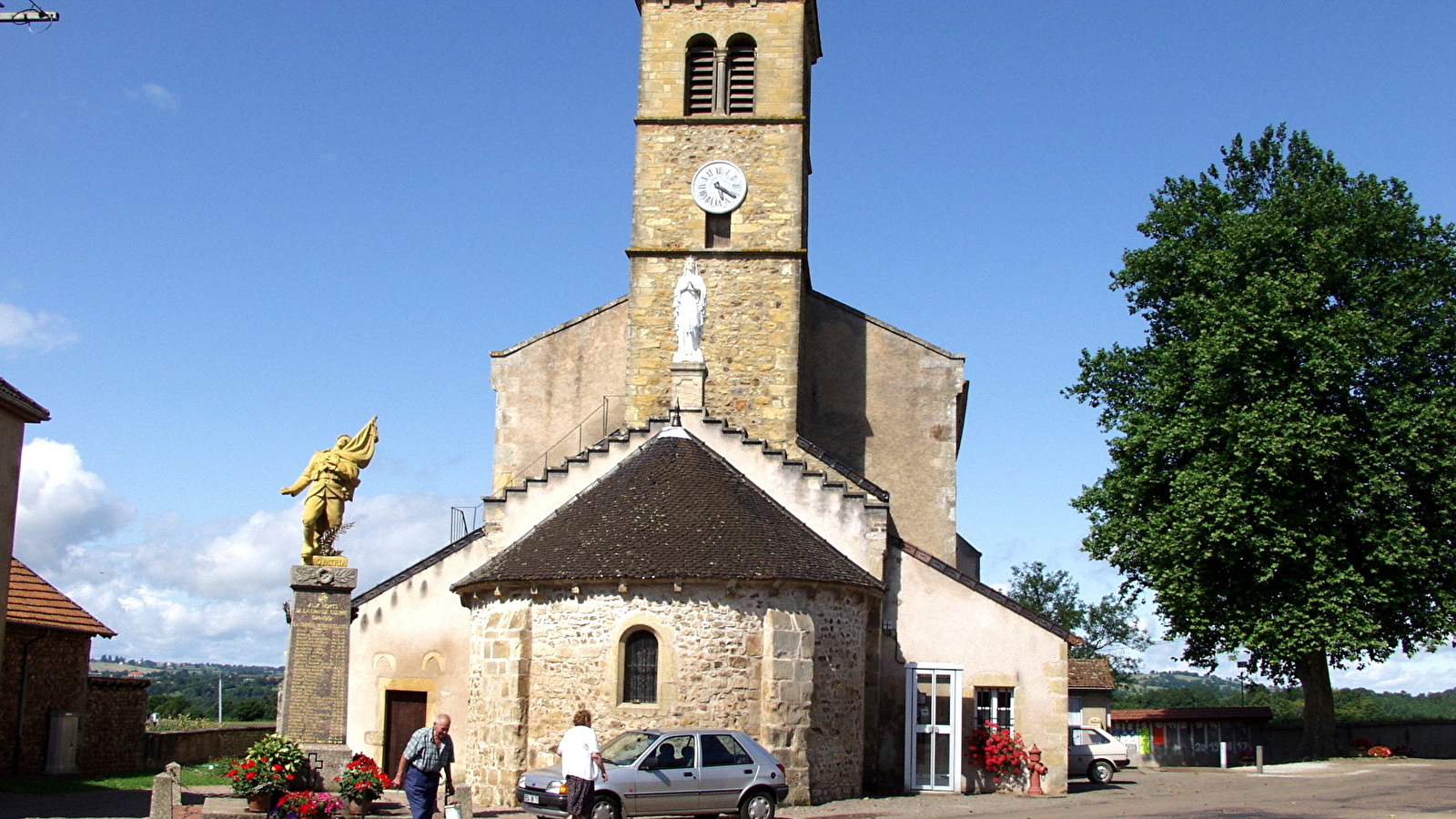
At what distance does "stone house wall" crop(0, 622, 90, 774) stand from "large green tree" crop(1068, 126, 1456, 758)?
20730 mm

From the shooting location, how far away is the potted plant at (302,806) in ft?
48.1

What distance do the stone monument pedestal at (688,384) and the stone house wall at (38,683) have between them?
39.9 ft

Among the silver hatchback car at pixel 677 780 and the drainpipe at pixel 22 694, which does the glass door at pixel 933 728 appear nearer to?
the silver hatchback car at pixel 677 780

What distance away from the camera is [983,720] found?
74.5 ft

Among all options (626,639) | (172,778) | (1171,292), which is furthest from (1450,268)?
(172,778)

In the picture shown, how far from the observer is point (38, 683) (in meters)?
24.7

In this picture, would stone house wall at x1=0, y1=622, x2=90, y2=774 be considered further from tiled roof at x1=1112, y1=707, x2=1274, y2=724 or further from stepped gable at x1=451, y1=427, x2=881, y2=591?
tiled roof at x1=1112, y1=707, x2=1274, y2=724

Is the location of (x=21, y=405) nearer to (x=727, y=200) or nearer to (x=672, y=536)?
(x=672, y=536)

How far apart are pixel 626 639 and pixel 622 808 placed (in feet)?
12.6

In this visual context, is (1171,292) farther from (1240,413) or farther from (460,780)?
(460,780)

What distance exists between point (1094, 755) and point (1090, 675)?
31.3 feet

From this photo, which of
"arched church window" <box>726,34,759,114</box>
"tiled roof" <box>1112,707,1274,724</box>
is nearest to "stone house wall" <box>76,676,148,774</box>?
"arched church window" <box>726,34,759,114</box>

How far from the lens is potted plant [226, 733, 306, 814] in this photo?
50.9 feet

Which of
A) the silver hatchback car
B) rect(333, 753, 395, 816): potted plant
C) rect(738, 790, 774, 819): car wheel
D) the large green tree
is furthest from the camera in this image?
the large green tree
